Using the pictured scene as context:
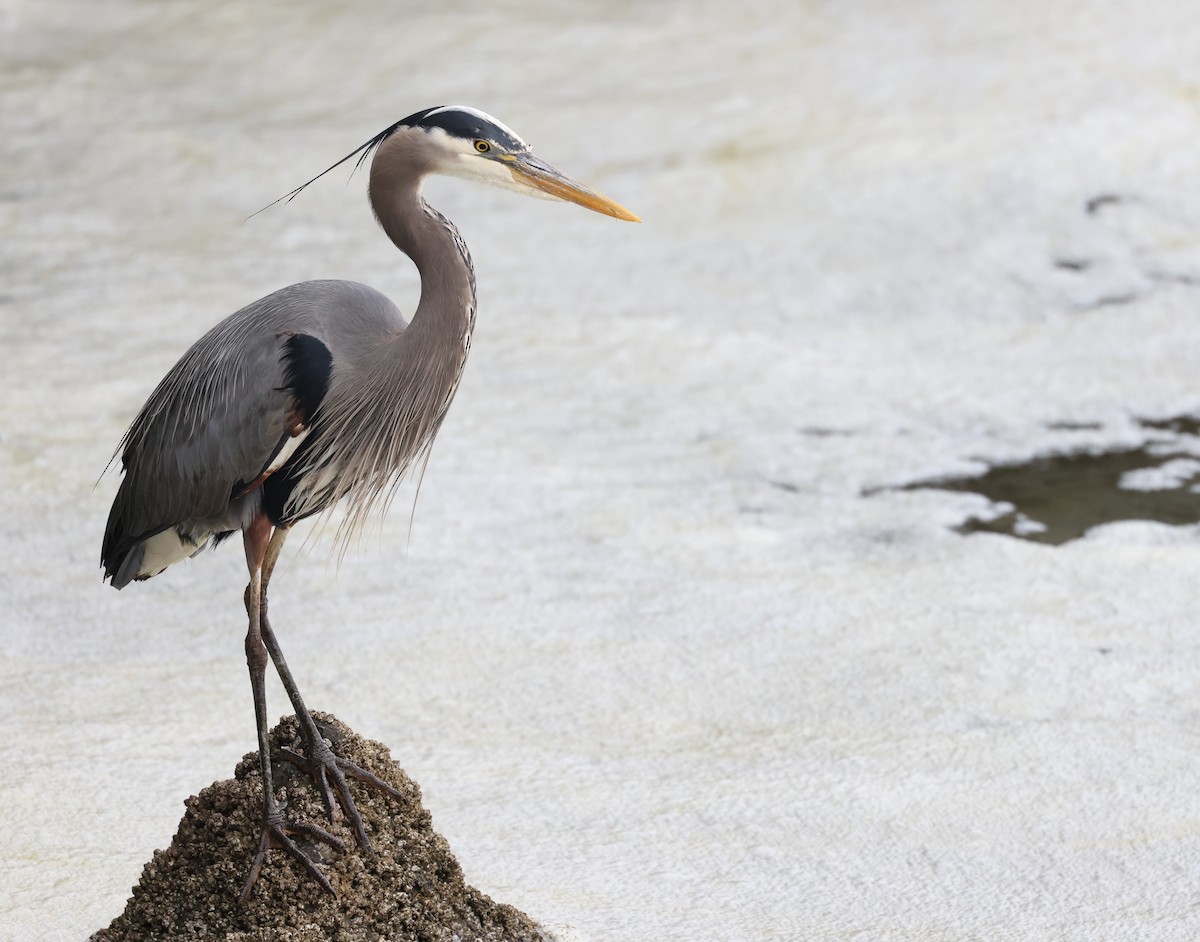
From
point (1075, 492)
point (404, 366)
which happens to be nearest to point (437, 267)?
point (404, 366)

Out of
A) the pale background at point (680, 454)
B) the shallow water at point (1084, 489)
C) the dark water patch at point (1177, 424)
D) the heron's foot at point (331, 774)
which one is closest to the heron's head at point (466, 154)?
the heron's foot at point (331, 774)

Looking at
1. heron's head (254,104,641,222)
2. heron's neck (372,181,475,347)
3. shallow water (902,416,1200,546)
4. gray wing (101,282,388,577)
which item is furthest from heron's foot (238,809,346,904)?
shallow water (902,416,1200,546)

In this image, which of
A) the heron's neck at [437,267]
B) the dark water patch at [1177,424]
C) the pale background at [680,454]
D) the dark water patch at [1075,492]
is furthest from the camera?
the dark water patch at [1177,424]

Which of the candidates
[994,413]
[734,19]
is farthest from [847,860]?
[734,19]

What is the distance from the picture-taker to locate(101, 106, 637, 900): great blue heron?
2.70m

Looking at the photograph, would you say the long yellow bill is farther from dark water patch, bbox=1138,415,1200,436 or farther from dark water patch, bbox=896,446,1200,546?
dark water patch, bbox=1138,415,1200,436

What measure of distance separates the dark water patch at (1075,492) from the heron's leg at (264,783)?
Result: 322 centimetres

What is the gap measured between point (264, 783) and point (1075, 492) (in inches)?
151

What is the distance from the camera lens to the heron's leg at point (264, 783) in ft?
8.83

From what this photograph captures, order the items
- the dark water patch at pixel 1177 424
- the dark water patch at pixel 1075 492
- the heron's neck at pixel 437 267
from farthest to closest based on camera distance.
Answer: the dark water patch at pixel 1177 424, the dark water patch at pixel 1075 492, the heron's neck at pixel 437 267

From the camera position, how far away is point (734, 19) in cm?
942

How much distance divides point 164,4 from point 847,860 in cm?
793

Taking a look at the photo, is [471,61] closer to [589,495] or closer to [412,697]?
[589,495]

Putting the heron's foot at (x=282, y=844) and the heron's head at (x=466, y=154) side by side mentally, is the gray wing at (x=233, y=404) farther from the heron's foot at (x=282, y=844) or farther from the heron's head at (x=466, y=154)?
the heron's foot at (x=282, y=844)
